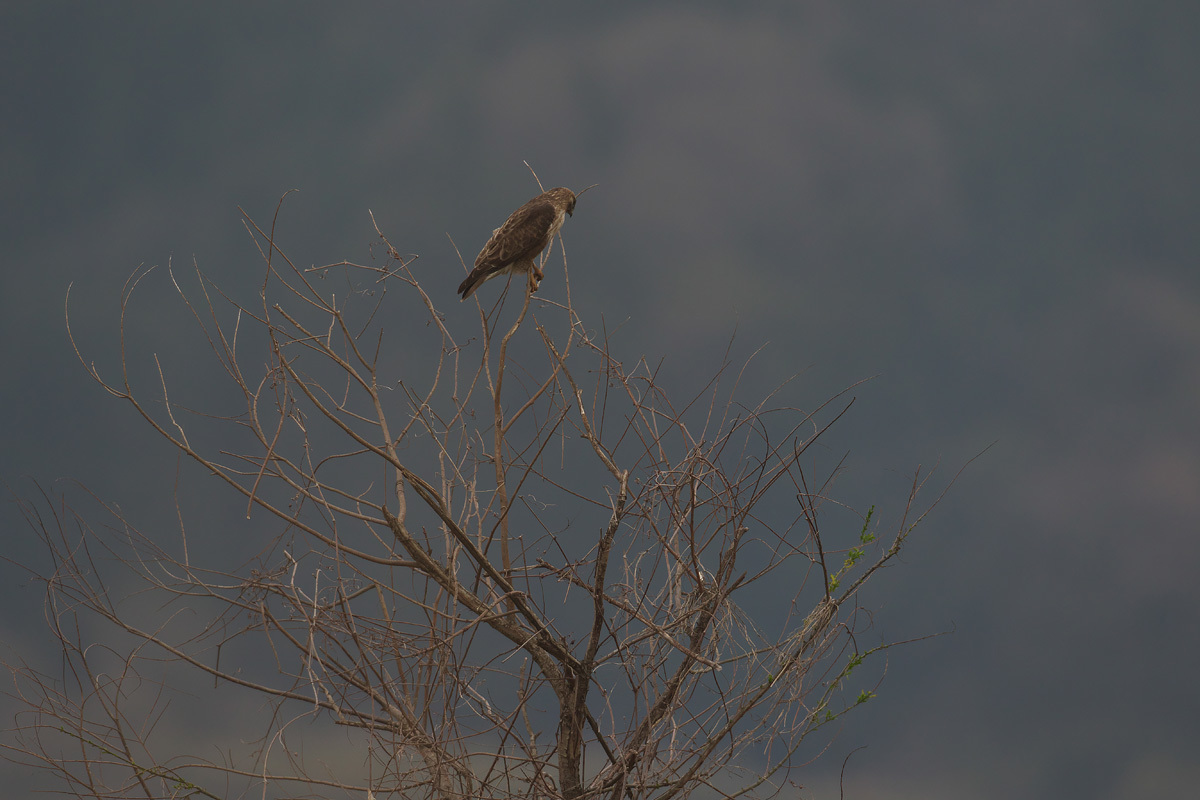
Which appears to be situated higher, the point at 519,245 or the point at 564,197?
the point at 564,197

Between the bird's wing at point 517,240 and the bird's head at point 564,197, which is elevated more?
the bird's head at point 564,197

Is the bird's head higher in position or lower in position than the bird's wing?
higher

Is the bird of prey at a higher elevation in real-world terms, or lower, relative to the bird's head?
lower

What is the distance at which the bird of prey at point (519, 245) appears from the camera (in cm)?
611

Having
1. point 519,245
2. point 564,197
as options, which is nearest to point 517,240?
point 519,245

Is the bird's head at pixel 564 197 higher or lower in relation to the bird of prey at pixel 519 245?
higher

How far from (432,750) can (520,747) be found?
1.18ft

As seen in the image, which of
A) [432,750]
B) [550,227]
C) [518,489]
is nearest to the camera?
[432,750]

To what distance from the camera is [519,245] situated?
6109 mm

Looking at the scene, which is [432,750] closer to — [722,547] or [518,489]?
[518,489]

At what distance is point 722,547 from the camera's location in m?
3.45

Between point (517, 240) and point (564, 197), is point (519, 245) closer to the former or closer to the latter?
point (517, 240)

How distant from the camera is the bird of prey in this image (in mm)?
6113

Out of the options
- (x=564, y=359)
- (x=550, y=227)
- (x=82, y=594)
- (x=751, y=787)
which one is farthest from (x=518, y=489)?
(x=550, y=227)
